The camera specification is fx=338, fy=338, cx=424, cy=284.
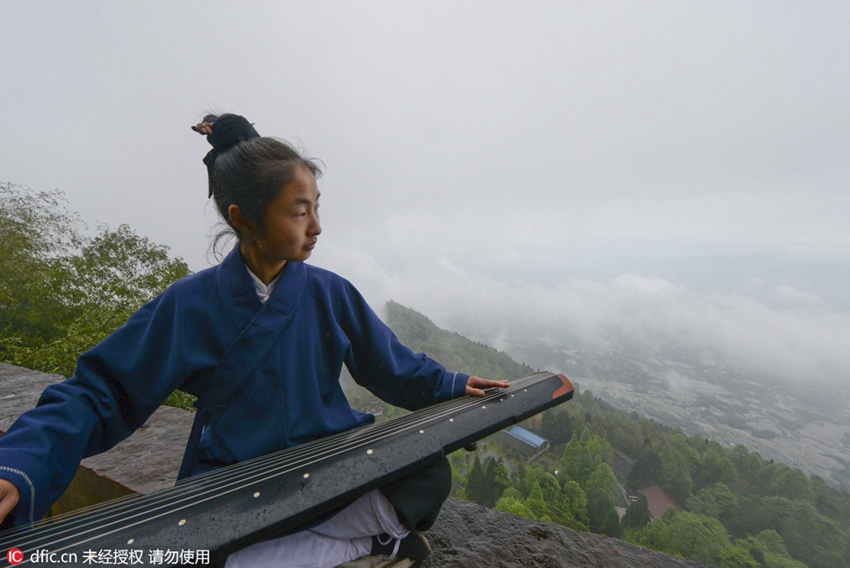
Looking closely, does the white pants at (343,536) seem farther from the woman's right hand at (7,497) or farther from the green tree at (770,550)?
the green tree at (770,550)

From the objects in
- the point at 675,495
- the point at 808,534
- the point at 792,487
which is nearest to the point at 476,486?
the point at 675,495

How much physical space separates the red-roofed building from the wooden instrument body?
48171 millimetres

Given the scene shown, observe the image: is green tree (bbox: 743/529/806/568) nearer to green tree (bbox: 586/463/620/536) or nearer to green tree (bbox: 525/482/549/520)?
green tree (bbox: 586/463/620/536)

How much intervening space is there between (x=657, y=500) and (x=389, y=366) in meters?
51.3

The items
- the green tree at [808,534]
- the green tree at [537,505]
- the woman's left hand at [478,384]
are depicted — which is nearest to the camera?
the woman's left hand at [478,384]

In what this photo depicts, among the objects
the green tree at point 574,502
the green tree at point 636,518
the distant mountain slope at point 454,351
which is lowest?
the green tree at point 636,518

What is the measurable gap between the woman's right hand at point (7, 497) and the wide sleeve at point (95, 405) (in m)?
0.01

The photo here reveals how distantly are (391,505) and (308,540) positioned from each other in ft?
1.10

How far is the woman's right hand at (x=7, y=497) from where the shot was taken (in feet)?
3.05

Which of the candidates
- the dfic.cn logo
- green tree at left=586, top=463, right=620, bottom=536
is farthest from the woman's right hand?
green tree at left=586, top=463, right=620, bottom=536

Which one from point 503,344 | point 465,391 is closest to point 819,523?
point 465,391

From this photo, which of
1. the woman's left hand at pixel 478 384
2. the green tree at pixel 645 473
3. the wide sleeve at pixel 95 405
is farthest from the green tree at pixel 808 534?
the wide sleeve at pixel 95 405

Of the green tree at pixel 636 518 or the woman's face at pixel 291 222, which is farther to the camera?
the green tree at pixel 636 518

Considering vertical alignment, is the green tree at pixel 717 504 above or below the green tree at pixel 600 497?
below
